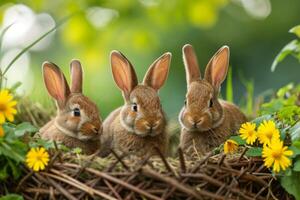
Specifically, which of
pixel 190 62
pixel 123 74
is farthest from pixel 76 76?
pixel 190 62

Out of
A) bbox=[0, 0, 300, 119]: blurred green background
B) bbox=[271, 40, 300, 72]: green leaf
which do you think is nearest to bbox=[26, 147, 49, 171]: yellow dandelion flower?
bbox=[271, 40, 300, 72]: green leaf

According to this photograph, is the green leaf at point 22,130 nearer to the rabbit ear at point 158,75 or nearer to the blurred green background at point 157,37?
the rabbit ear at point 158,75

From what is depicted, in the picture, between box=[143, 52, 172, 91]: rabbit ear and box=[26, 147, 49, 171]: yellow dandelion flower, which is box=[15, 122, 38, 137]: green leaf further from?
box=[143, 52, 172, 91]: rabbit ear

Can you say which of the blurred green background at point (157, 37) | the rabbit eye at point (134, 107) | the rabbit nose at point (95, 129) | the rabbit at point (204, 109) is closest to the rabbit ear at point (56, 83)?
the rabbit nose at point (95, 129)

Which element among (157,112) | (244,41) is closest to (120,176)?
(157,112)

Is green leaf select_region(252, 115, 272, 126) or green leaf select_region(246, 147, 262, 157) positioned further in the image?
green leaf select_region(252, 115, 272, 126)

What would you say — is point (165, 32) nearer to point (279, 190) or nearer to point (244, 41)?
point (244, 41)
